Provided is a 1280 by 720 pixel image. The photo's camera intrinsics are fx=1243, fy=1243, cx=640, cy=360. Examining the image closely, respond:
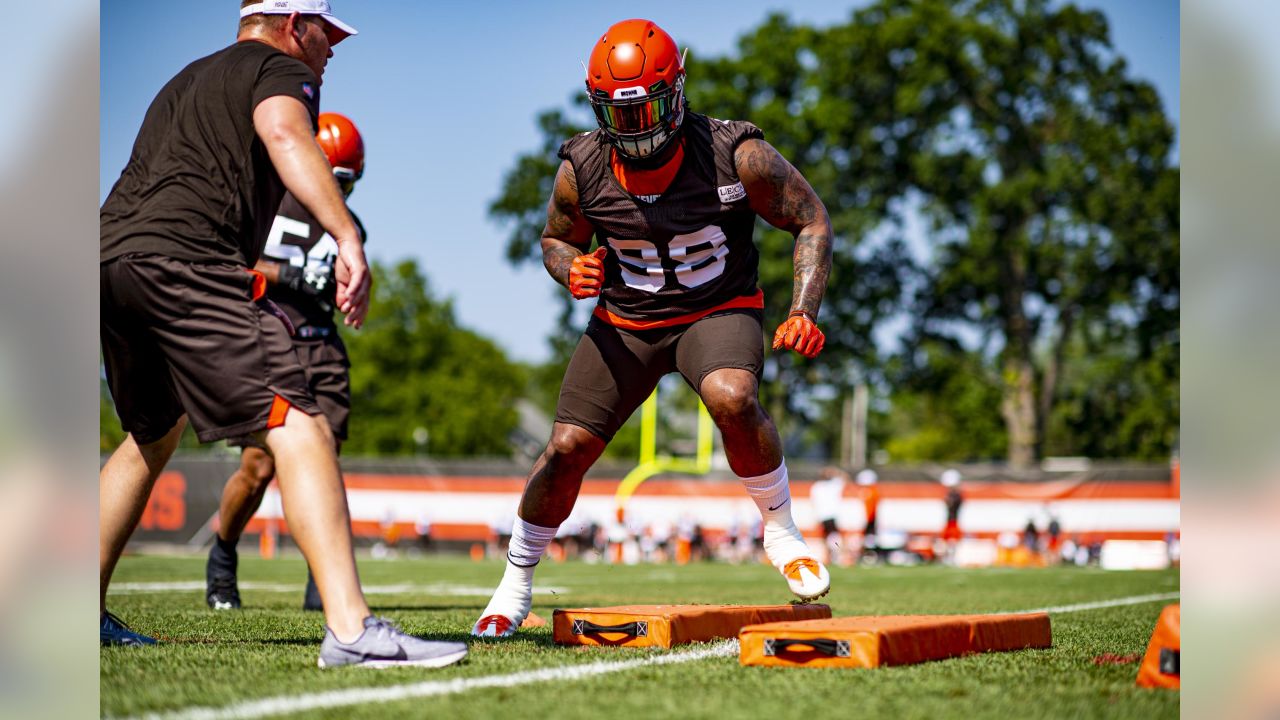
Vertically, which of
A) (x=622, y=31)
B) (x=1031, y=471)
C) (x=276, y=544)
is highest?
(x=622, y=31)

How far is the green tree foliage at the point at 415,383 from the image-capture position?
7850 cm

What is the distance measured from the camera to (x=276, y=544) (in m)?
33.9

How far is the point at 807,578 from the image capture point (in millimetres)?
5516

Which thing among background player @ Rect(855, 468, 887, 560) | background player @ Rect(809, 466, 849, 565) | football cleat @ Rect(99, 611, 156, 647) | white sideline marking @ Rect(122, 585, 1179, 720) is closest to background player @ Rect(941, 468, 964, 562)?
background player @ Rect(855, 468, 887, 560)

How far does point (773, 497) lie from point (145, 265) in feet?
9.76

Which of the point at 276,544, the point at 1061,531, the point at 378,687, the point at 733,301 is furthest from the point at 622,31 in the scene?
the point at 276,544

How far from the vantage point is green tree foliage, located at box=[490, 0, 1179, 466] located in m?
41.4

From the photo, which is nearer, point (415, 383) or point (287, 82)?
point (287, 82)

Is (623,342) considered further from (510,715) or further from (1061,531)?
(1061,531)

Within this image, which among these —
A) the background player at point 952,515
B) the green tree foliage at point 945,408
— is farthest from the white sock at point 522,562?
the green tree foliage at point 945,408

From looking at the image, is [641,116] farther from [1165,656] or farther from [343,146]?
[343,146]

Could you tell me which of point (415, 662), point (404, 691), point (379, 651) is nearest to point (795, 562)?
point (415, 662)

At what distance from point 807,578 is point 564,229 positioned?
6.46 feet
